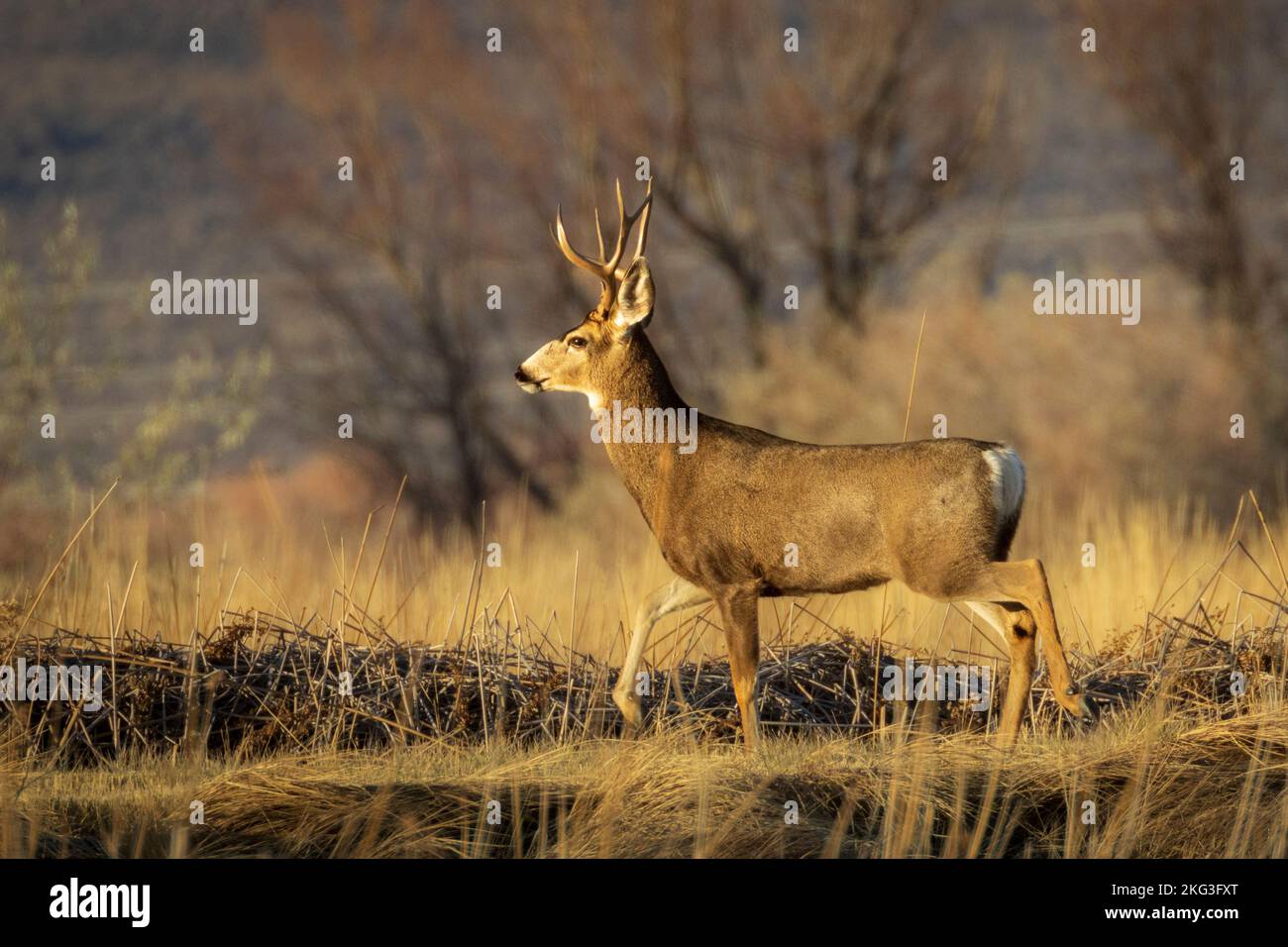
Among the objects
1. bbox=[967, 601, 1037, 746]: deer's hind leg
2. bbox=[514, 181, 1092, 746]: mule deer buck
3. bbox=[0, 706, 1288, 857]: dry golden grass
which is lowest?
bbox=[0, 706, 1288, 857]: dry golden grass

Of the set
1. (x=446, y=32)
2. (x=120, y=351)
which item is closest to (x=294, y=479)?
(x=446, y=32)

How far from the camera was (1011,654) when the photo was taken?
8.14 metres

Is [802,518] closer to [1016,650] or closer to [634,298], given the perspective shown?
[1016,650]

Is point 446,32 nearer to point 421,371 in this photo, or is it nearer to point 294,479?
point 421,371

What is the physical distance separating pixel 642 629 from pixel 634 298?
1.53m

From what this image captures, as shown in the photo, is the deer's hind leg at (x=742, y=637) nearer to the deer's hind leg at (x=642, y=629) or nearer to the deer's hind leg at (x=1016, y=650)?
the deer's hind leg at (x=642, y=629)

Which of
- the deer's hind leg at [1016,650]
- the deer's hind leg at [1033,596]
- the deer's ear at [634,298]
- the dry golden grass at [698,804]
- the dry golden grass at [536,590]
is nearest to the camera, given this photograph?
the dry golden grass at [698,804]

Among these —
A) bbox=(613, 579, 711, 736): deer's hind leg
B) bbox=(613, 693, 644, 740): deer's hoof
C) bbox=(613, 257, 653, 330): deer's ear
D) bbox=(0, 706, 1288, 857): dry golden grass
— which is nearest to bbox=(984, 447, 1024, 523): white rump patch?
bbox=(0, 706, 1288, 857): dry golden grass

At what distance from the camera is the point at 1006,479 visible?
26.1ft

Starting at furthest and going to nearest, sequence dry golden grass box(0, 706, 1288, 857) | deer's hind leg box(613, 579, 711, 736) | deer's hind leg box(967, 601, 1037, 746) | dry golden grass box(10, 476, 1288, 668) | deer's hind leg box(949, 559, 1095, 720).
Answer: dry golden grass box(10, 476, 1288, 668) < deer's hind leg box(613, 579, 711, 736) < deer's hind leg box(967, 601, 1037, 746) < deer's hind leg box(949, 559, 1095, 720) < dry golden grass box(0, 706, 1288, 857)

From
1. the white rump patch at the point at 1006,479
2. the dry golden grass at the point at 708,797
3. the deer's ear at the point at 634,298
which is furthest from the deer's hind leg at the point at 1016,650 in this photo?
the deer's ear at the point at 634,298

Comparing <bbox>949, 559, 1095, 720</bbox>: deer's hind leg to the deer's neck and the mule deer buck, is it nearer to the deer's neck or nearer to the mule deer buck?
the mule deer buck

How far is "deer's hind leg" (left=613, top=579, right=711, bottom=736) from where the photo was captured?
27.1ft

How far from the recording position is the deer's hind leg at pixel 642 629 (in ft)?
27.1
